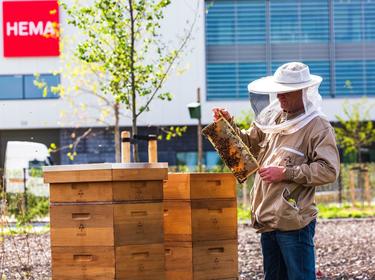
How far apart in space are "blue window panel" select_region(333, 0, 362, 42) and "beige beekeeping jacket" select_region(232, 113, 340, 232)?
42150 millimetres

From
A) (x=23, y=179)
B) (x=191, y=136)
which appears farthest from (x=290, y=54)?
(x=23, y=179)

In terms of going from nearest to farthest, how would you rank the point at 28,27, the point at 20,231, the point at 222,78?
the point at 20,231
the point at 28,27
the point at 222,78

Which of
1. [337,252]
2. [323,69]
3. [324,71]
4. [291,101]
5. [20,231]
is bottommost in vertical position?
[337,252]

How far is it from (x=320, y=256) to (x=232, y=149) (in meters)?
8.14

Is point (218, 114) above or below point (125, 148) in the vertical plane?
above

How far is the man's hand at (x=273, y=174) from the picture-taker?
20.6 ft

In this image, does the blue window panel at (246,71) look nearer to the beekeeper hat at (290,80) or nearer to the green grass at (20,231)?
the green grass at (20,231)

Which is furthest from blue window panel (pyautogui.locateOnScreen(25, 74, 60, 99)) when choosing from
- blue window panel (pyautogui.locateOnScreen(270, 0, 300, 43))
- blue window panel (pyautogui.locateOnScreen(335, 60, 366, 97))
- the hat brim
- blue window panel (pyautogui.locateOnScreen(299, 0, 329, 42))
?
the hat brim

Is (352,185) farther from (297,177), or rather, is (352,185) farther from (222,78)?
(297,177)

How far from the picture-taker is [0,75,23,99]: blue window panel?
46.4m

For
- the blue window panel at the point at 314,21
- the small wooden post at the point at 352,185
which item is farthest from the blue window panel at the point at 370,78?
the small wooden post at the point at 352,185

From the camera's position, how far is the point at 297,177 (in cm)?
629

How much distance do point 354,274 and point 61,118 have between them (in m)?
35.3

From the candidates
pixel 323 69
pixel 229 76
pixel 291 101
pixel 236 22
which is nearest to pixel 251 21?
pixel 236 22
